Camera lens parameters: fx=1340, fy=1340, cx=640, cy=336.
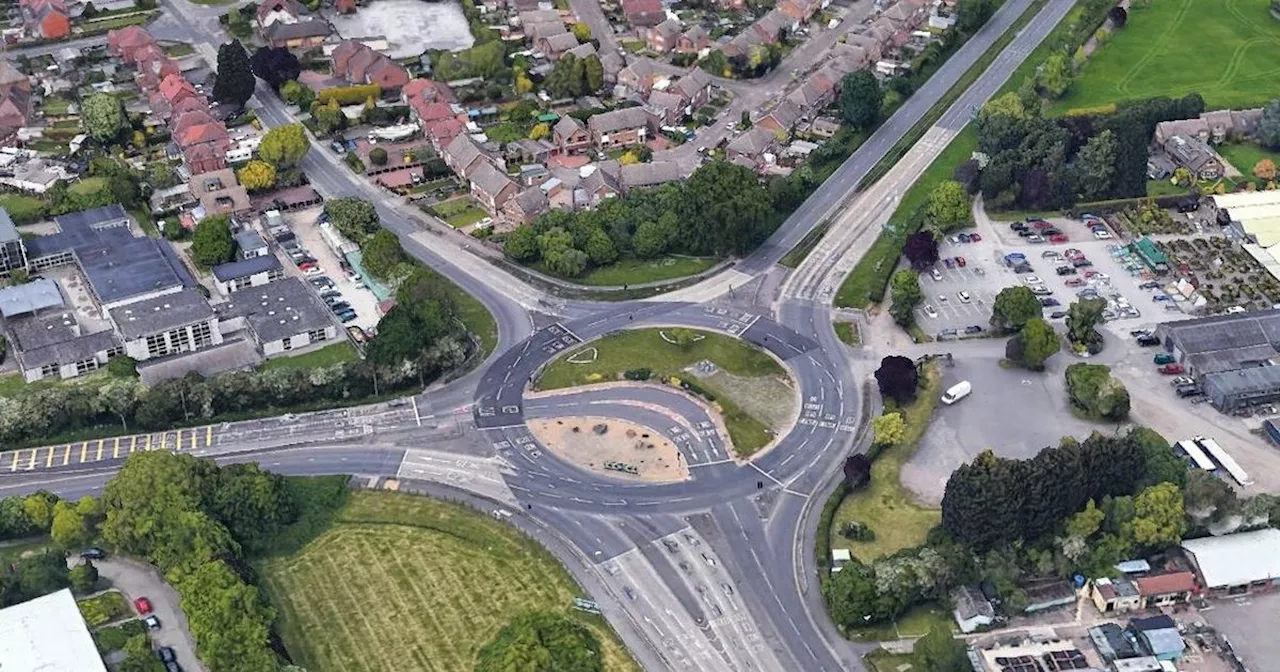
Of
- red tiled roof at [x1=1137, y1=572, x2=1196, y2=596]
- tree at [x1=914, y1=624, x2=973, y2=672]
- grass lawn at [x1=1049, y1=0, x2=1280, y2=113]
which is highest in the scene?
tree at [x1=914, y1=624, x2=973, y2=672]

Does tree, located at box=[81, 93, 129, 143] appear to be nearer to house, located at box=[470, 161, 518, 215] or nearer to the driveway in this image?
house, located at box=[470, 161, 518, 215]

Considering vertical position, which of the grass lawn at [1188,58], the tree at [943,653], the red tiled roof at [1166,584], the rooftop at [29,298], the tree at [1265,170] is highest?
the tree at [943,653]

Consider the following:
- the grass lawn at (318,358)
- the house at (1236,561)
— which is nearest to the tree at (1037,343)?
the house at (1236,561)

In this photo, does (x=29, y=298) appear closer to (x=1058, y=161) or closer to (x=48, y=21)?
(x=48, y=21)

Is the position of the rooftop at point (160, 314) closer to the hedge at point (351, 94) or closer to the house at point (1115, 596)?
the hedge at point (351, 94)

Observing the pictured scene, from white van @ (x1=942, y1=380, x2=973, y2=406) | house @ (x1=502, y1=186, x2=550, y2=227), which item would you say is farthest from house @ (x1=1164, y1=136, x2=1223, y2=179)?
house @ (x1=502, y1=186, x2=550, y2=227)

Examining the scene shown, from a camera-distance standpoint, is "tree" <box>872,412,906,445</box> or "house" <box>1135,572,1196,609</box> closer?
"house" <box>1135,572,1196,609</box>

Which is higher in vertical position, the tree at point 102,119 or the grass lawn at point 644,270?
the tree at point 102,119
